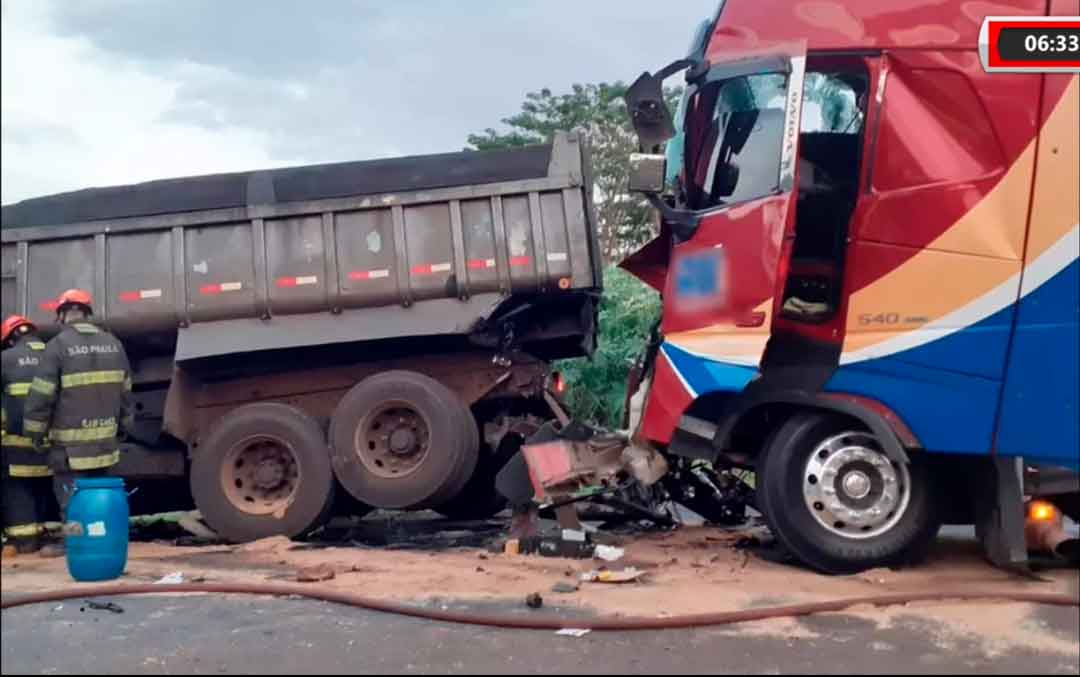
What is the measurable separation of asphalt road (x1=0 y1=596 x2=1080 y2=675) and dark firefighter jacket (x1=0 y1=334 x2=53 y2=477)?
2.40m

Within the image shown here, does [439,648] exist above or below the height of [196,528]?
below

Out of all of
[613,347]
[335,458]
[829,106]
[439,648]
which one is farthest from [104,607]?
[613,347]

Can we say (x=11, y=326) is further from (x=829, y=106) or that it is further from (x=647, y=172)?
(x=829, y=106)

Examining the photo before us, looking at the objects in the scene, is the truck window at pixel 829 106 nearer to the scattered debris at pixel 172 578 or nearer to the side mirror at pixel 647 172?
the side mirror at pixel 647 172

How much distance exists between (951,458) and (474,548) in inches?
122

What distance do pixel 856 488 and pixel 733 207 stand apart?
1.65 m

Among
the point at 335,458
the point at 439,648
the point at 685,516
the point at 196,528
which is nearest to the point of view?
the point at 439,648

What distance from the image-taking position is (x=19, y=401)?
7.23 metres

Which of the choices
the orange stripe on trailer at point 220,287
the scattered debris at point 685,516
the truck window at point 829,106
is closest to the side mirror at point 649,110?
the truck window at point 829,106

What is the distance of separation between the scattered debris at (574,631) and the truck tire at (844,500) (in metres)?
1.70

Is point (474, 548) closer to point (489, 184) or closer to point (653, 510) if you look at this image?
point (653, 510)

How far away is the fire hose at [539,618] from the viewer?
4785 millimetres

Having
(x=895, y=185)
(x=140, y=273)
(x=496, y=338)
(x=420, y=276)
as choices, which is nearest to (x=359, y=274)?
(x=420, y=276)

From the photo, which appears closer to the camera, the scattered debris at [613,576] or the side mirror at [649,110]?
the scattered debris at [613,576]
